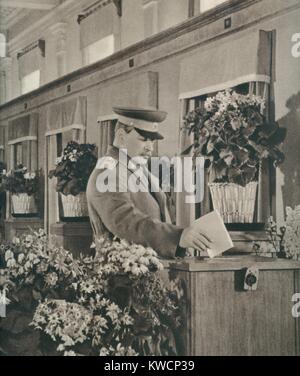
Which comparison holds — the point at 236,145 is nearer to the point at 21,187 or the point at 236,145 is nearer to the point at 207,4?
the point at 207,4

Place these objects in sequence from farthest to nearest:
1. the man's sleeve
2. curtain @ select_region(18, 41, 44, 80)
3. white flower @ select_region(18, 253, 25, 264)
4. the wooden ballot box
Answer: curtain @ select_region(18, 41, 44, 80), white flower @ select_region(18, 253, 25, 264), the man's sleeve, the wooden ballot box

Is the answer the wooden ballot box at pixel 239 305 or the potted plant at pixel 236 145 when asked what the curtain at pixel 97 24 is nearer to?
the potted plant at pixel 236 145

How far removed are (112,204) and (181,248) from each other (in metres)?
0.40

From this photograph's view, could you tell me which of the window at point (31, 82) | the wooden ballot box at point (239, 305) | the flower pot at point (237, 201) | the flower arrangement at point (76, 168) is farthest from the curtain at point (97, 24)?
the wooden ballot box at point (239, 305)

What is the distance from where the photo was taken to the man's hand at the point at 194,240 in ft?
8.23

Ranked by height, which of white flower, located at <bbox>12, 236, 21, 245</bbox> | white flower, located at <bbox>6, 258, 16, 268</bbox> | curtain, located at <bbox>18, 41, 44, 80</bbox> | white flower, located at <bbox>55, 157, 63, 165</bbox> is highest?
curtain, located at <bbox>18, 41, 44, 80</bbox>

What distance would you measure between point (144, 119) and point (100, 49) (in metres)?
0.46

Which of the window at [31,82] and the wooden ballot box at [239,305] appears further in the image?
the window at [31,82]

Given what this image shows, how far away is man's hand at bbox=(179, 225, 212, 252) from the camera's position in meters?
2.51

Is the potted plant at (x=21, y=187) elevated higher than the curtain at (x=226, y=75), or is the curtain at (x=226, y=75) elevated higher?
the curtain at (x=226, y=75)

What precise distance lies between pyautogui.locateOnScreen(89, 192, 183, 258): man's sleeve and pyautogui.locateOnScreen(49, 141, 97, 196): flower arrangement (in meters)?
0.12

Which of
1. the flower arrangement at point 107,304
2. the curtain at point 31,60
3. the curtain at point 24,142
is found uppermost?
the curtain at point 31,60

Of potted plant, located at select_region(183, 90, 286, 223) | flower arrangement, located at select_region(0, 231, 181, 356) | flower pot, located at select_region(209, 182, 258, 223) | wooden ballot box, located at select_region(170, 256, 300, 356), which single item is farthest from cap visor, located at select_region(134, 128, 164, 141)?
wooden ballot box, located at select_region(170, 256, 300, 356)

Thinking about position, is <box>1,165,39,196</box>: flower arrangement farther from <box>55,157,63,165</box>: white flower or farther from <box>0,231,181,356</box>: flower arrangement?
<box>0,231,181,356</box>: flower arrangement
